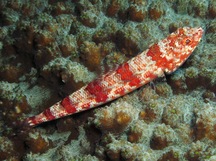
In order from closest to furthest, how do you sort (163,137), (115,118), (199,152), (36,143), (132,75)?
(199,152) < (163,137) < (115,118) < (36,143) < (132,75)

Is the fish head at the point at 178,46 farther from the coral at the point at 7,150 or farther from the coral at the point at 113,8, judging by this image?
the coral at the point at 7,150

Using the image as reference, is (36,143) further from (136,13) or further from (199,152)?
(136,13)

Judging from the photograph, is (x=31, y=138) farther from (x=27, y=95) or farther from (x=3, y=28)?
(x=3, y=28)

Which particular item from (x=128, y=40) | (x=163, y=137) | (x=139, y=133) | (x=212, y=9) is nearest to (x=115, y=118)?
(x=139, y=133)

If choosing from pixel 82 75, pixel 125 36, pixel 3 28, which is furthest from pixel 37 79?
pixel 125 36

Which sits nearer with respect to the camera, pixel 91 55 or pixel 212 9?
pixel 91 55

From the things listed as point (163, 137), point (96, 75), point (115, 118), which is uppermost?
point (96, 75)

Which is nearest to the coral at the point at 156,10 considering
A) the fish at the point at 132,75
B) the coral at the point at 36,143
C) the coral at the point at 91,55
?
the fish at the point at 132,75
